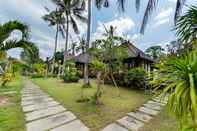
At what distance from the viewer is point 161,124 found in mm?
4305

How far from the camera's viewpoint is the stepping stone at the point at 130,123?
4.00 meters

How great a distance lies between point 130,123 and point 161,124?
0.90 metres

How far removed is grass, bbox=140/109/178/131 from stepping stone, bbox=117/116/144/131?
A: 0.18 metres

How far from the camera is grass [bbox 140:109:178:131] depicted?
3.99m

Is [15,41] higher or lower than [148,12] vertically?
lower

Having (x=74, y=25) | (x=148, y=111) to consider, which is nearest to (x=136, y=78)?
(x=148, y=111)

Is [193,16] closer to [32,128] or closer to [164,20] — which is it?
Result: [164,20]

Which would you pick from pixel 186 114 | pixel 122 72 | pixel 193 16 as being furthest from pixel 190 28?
pixel 122 72

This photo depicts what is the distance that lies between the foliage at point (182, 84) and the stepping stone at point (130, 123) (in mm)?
2116

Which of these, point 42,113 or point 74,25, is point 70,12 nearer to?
point 74,25

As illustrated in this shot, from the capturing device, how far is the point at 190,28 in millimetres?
2574

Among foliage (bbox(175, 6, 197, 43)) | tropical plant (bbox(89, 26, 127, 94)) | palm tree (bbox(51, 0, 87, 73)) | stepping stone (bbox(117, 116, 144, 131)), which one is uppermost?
palm tree (bbox(51, 0, 87, 73))

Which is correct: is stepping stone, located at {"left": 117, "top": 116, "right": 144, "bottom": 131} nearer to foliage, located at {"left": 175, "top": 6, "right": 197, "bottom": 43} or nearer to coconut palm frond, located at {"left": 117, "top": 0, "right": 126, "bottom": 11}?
foliage, located at {"left": 175, "top": 6, "right": 197, "bottom": 43}

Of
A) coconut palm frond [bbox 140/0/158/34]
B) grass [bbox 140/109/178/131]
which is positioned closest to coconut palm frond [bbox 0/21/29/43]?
coconut palm frond [bbox 140/0/158/34]
